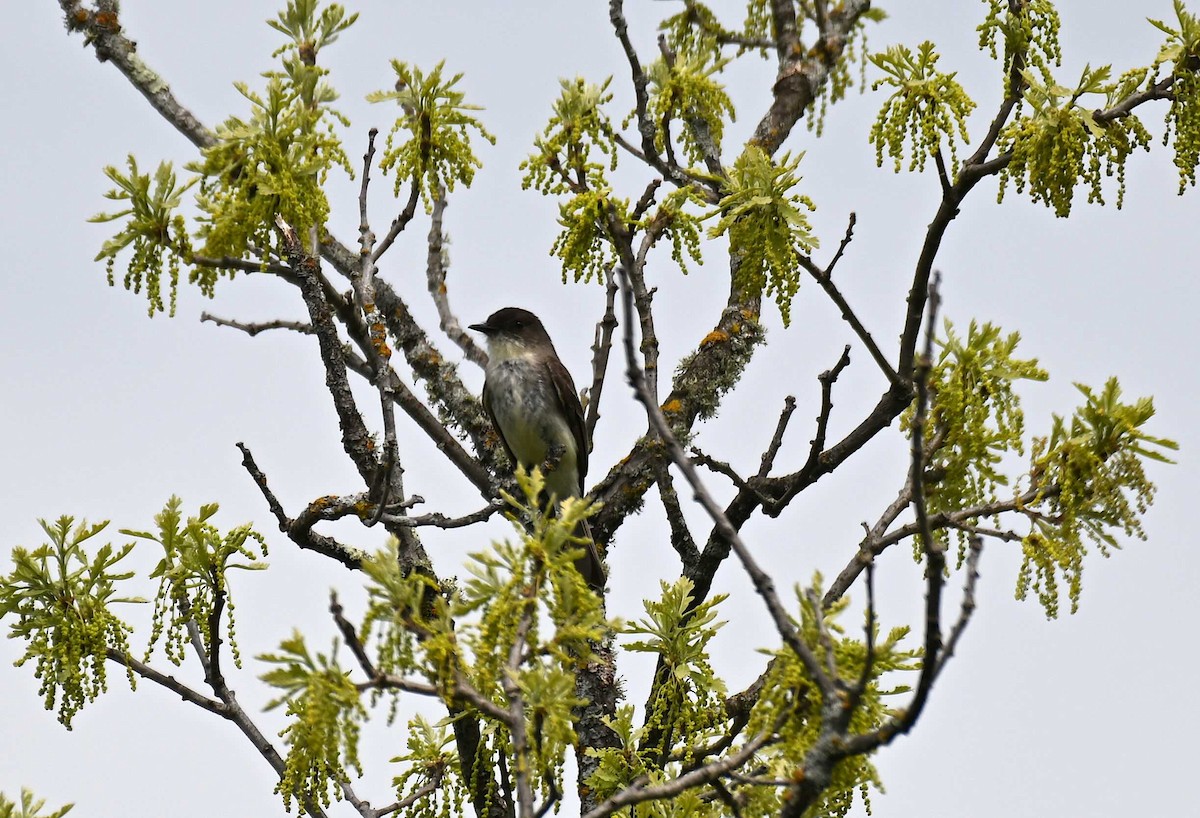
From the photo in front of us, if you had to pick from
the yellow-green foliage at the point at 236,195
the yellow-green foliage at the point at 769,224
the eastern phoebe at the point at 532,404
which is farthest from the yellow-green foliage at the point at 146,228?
the eastern phoebe at the point at 532,404

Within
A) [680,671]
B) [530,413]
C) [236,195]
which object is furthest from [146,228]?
[530,413]

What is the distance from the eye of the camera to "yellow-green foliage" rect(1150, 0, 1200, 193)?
528 cm

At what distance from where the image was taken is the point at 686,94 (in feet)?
21.2

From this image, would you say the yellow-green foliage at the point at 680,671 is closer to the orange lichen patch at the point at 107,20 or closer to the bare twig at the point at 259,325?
the bare twig at the point at 259,325

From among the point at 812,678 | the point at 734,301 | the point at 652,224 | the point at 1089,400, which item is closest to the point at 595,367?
the point at 734,301

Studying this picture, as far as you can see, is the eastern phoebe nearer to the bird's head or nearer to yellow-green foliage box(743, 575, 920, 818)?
the bird's head

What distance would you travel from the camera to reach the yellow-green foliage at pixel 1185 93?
528 centimetres

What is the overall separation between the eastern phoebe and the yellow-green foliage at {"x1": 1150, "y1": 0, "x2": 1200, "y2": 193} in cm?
492

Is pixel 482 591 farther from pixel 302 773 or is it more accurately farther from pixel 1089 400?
pixel 1089 400

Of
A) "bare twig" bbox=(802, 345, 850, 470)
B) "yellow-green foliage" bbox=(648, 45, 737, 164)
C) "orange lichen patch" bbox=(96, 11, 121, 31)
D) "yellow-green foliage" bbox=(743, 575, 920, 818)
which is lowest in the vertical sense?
"yellow-green foliage" bbox=(743, 575, 920, 818)

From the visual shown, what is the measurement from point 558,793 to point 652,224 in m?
3.02

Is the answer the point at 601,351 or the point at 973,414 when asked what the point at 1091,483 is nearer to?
the point at 973,414

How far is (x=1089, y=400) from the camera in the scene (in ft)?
17.0

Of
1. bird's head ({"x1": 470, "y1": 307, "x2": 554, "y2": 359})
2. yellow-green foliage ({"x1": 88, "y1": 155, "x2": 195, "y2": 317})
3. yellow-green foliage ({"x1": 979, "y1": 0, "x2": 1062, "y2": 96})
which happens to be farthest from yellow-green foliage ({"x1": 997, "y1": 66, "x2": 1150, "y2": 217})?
bird's head ({"x1": 470, "y1": 307, "x2": 554, "y2": 359})
